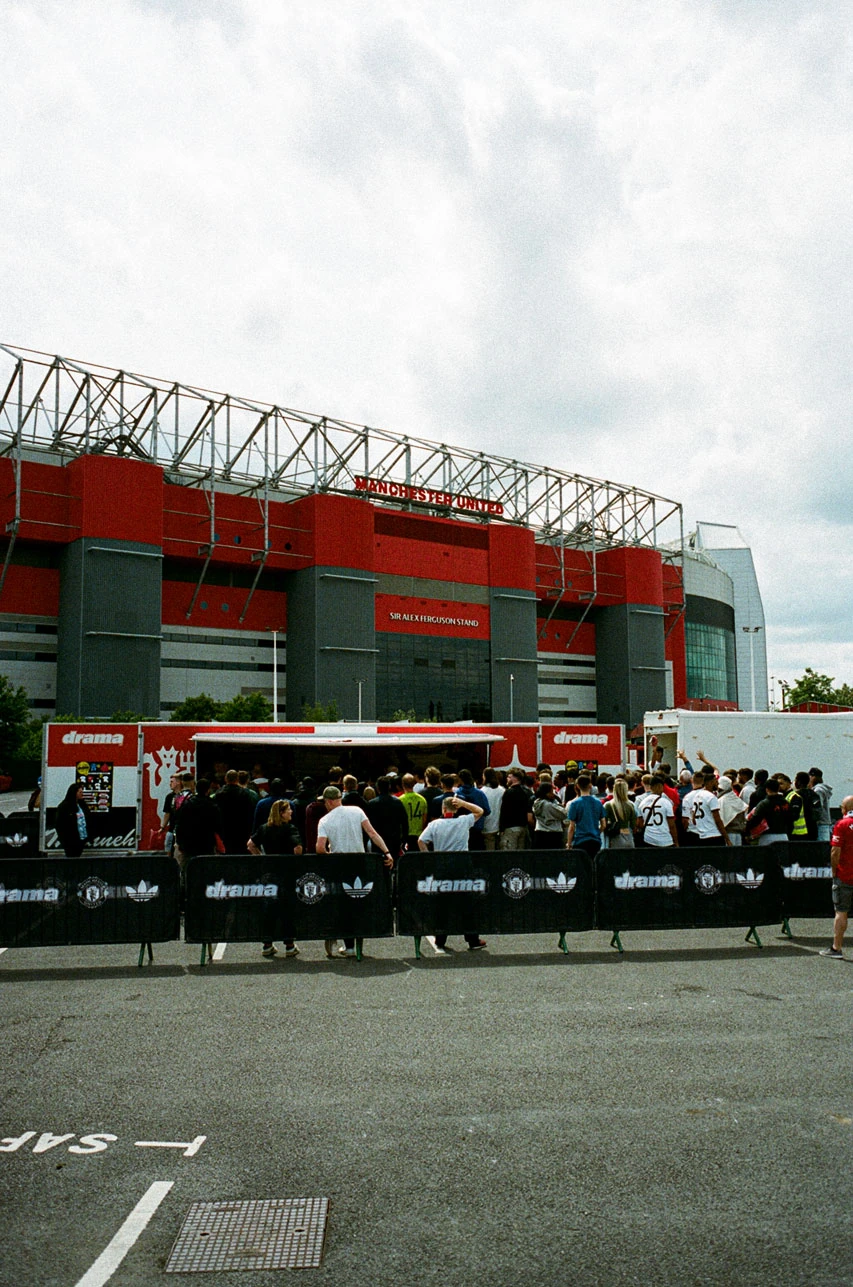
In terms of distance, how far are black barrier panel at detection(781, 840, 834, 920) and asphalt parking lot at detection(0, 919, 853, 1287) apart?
168 cm

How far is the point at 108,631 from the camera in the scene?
55.6 meters

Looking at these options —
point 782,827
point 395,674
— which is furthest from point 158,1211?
point 395,674

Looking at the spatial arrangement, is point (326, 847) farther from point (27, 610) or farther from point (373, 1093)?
point (27, 610)

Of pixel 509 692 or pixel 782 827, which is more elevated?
pixel 509 692

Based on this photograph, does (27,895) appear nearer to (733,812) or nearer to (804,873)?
(804,873)

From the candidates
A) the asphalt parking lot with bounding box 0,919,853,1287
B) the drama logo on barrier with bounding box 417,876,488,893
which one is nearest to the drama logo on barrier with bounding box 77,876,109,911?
the asphalt parking lot with bounding box 0,919,853,1287

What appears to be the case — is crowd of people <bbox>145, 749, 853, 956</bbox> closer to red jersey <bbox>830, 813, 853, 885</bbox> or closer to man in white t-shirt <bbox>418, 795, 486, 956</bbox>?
man in white t-shirt <bbox>418, 795, 486, 956</bbox>

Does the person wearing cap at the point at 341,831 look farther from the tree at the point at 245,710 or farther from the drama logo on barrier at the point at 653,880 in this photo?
the tree at the point at 245,710

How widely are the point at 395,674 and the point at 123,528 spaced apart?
70.1 feet

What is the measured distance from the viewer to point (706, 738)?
22.6m

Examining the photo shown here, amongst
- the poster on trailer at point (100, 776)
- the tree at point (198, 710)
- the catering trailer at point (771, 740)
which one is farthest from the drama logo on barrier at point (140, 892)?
the tree at point (198, 710)

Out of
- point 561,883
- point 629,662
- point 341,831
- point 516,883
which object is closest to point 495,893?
point 516,883

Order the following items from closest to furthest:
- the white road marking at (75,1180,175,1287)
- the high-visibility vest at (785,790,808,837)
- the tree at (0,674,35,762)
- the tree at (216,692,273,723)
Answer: the white road marking at (75,1180,175,1287), the high-visibility vest at (785,790,808,837), the tree at (0,674,35,762), the tree at (216,692,273,723)

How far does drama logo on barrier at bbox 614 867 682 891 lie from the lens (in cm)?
1067
